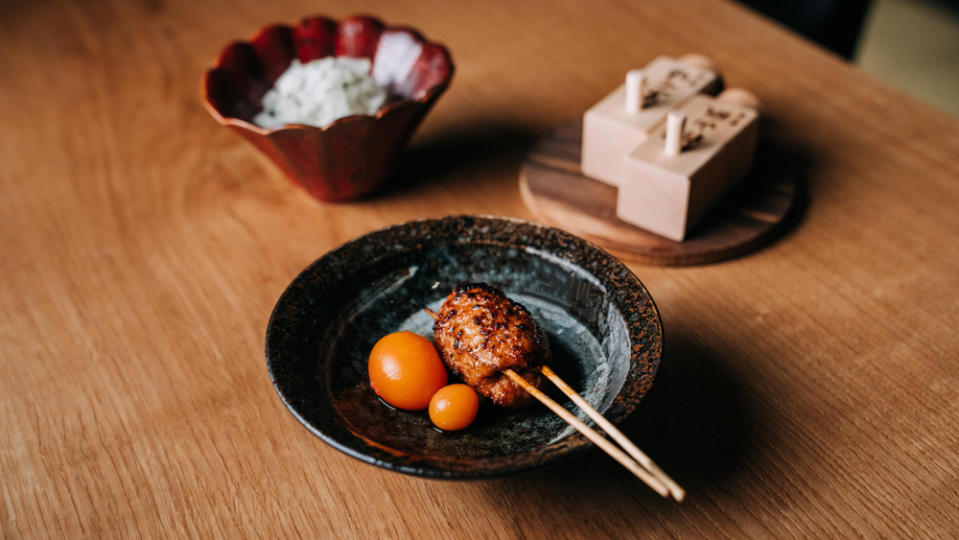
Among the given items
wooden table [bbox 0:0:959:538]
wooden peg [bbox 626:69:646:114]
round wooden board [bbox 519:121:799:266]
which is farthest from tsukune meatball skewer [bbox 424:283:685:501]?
wooden peg [bbox 626:69:646:114]

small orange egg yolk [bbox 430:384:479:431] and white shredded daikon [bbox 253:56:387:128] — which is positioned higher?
white shredded daikon [bbox 253:56:387:128]

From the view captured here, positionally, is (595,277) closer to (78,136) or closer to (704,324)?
→ (704,324)

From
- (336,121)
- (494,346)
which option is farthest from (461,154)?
(494,346)

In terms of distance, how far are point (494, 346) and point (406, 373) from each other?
0.10m

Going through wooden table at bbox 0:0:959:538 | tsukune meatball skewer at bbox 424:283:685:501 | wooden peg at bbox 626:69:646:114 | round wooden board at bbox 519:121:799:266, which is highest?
wooden peg at bbox 626:69:646:114

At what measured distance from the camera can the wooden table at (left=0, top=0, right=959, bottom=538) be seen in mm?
791

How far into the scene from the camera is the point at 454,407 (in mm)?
775

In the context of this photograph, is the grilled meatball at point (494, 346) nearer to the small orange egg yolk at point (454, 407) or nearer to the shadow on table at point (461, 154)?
the small orange egg yolk at point (454, 407)

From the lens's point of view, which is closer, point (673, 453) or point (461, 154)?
point (673, 453)

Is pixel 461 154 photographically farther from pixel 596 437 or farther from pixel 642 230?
pixel 596 437

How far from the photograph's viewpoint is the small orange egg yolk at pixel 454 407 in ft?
2.54

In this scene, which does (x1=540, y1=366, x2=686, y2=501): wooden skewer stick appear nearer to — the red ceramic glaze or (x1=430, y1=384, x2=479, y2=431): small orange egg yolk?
(x1=430, y1=384, x2=479, y2=431): small orange egg yolk

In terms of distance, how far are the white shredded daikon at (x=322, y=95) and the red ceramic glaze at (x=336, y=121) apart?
1.6 inches

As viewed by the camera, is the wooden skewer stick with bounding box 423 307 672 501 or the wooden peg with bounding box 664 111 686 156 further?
the wooden peg with bounding box 664 111 686 156
